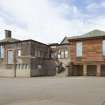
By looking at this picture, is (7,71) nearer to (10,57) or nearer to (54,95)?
(10,57)

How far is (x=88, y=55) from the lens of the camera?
35.3 meters

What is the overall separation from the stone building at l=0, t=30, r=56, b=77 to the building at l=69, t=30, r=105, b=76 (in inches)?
318

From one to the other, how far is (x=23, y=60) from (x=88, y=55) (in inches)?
494

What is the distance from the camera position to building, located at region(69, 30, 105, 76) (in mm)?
34500

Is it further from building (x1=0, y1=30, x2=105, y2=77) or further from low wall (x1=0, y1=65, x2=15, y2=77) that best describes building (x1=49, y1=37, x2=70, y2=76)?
low wall (x1=0, y1=65, x2=15, y2=77)

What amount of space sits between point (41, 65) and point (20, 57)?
467 centimetres

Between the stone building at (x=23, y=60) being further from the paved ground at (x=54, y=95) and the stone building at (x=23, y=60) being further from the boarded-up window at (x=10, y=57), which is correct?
the paved ground at (x=54, y=95)

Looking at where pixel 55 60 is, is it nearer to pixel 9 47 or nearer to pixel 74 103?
pixel 9 47

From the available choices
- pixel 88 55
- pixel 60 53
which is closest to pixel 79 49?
pixel 88 55

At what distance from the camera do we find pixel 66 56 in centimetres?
4753

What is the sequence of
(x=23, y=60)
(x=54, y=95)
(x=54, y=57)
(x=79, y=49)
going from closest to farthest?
(x=54, y=95) < (x=79, y=49) < (x=23, y=60) < (x=54, y=57)

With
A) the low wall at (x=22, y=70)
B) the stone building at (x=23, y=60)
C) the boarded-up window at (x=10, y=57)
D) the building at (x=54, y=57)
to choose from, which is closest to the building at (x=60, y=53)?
the building at (x=54, y=57)

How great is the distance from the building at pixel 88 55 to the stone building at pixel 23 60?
26.5ft

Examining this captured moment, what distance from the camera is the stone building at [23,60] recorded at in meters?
40.2
